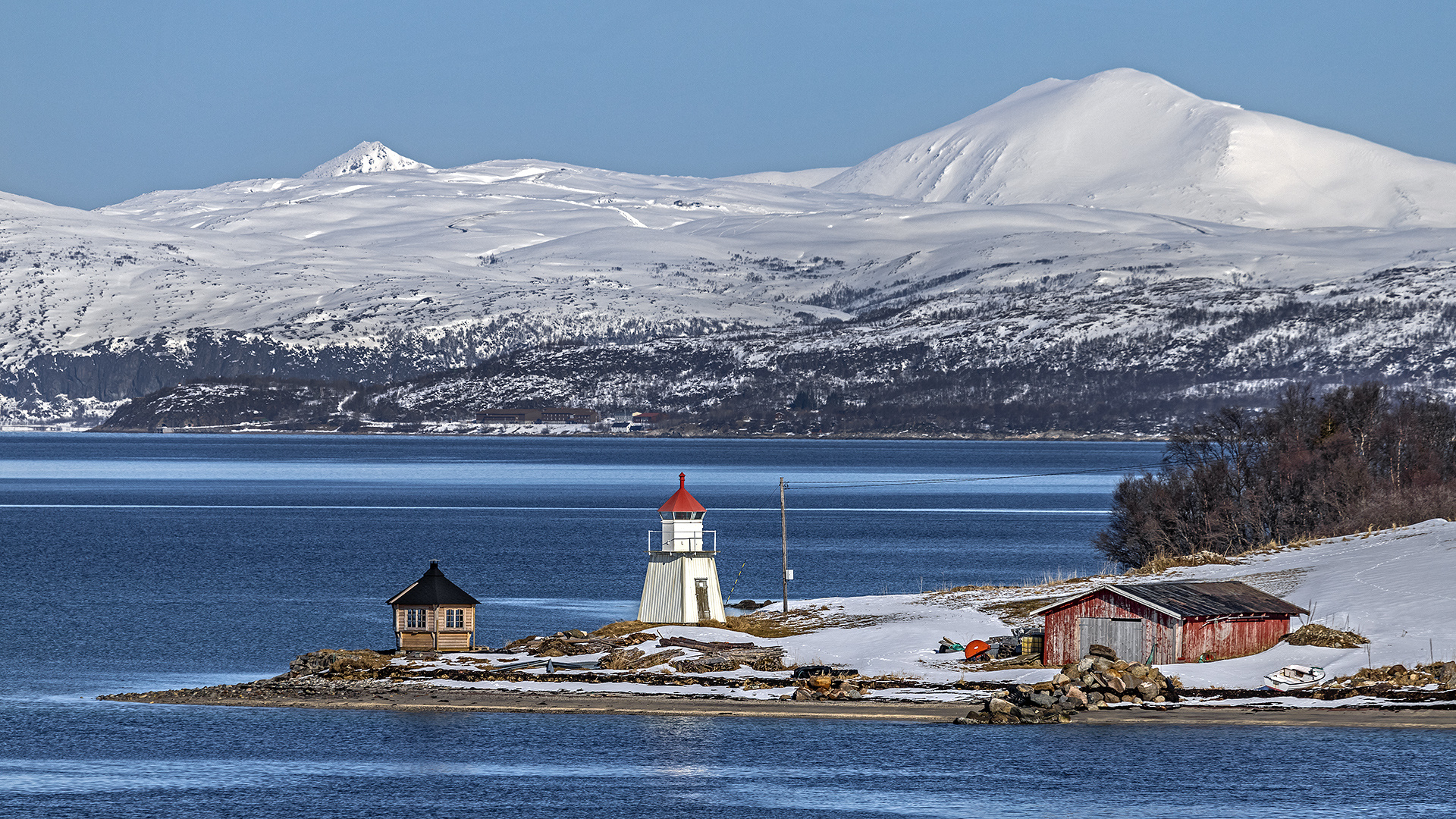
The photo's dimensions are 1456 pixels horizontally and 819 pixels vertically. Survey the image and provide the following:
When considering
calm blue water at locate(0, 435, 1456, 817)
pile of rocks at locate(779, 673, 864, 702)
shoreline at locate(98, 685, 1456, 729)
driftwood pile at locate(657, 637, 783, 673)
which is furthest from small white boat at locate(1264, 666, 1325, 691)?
driftwood pile at locate(657, 637, 783, 673)

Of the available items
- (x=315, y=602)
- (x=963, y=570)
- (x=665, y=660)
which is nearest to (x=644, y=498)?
(x=963, y=570)

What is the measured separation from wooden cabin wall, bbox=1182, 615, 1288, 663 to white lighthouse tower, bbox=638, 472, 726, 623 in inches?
684

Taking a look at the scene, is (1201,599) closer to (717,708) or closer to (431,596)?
(717,708)

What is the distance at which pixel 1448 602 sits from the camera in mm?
56406

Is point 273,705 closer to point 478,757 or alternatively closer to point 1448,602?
point 478,757

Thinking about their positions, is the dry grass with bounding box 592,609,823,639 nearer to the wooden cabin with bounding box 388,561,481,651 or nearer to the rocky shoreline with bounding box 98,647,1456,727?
the wooden cabin with bounding box 388,561,481,651

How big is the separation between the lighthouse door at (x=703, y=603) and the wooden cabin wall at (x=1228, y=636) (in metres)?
17.6

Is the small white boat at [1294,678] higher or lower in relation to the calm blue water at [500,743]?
higher

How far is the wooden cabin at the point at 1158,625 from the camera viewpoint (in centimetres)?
5231

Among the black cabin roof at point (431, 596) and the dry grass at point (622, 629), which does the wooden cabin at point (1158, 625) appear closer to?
the dry grass at point (622, 629)

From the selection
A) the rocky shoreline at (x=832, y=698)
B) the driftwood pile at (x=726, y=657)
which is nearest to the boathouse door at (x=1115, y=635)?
the rocky shoreline at (x=832, y=698)

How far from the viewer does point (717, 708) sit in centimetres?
4978

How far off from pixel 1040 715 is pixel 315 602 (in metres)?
40.9

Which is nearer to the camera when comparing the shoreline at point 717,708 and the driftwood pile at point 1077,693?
the shoreline at point 717,708
